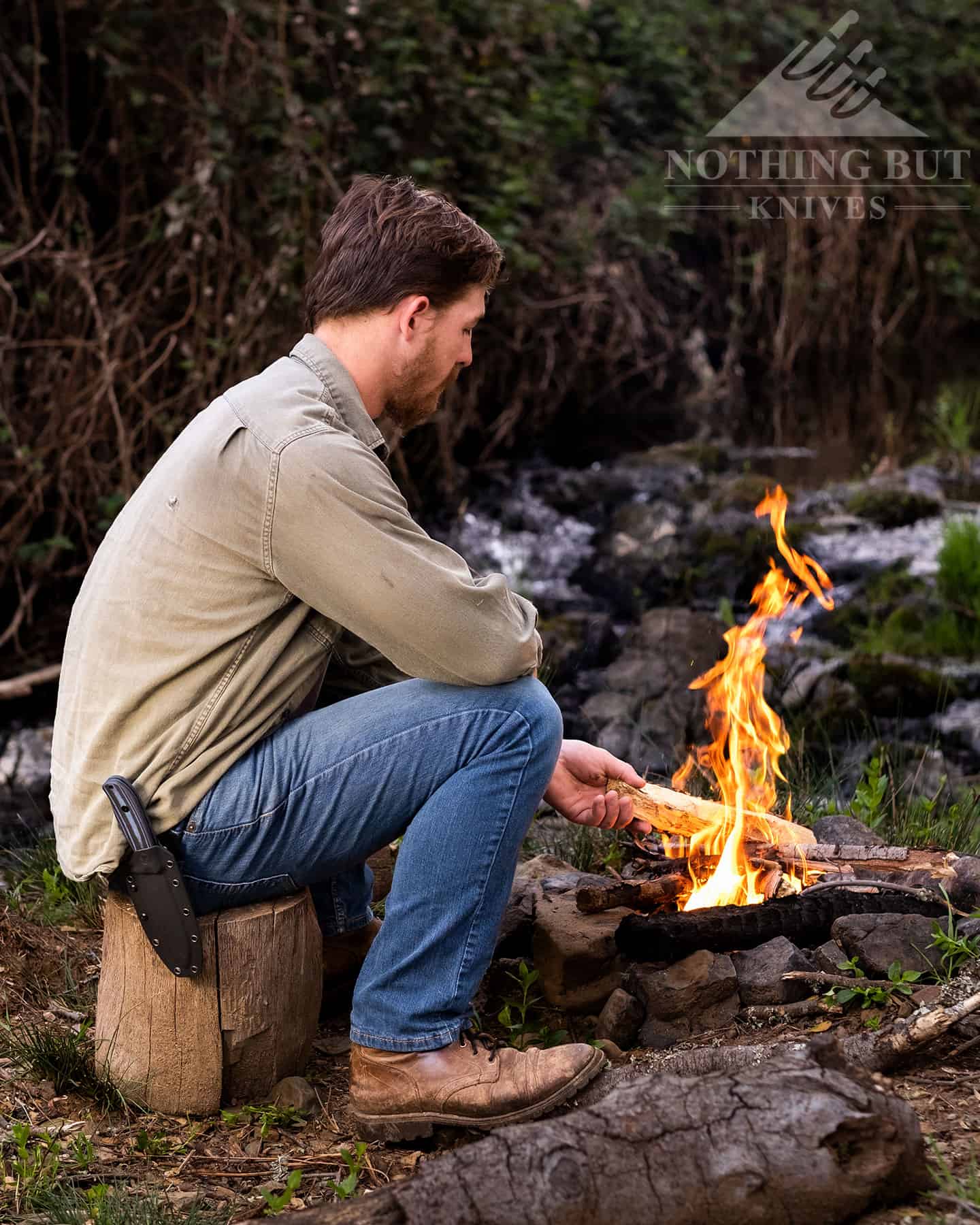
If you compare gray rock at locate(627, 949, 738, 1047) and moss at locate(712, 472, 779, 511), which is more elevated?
gray rock at locate(627, 949, 738, 1047)

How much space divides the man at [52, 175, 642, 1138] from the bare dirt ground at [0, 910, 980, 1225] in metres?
0.11

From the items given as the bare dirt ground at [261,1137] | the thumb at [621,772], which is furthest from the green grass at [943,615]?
the bare dirt ground at [261,1137]

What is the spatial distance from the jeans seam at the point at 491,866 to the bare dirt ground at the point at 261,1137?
1.14ft

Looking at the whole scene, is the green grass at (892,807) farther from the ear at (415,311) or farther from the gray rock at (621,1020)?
the ear at (415,311)

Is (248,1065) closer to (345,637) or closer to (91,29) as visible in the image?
(345,637)

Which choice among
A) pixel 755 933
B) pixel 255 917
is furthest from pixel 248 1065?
pixel 755 933

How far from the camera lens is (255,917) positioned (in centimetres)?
274

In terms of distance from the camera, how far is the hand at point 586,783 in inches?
120

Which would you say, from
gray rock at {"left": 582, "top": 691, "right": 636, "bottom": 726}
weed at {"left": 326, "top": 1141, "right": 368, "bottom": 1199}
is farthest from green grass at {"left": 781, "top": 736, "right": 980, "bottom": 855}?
weed at {"left": 326, "top": 1141, "right": 368, "bottom": 1199}

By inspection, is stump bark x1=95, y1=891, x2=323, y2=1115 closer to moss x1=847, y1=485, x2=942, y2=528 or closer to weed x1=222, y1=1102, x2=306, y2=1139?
weed x1=222, y1=1102, x2=306, y2=1139

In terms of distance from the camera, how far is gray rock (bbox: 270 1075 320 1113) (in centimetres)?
281
